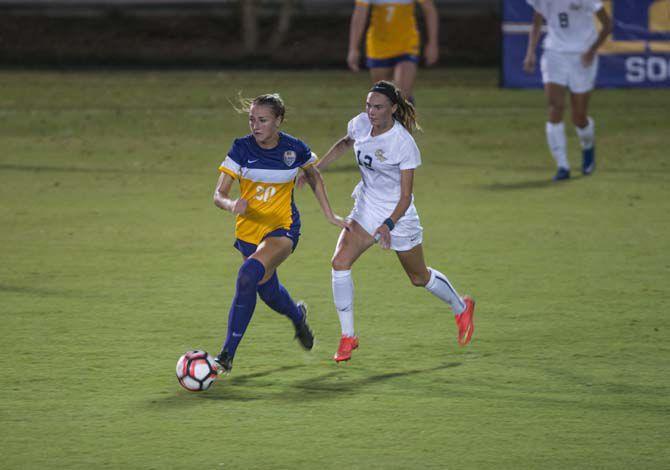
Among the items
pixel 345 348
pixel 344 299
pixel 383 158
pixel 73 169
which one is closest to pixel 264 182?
pixel 383 158

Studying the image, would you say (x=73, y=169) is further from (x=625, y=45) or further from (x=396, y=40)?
(x=625, y=45)

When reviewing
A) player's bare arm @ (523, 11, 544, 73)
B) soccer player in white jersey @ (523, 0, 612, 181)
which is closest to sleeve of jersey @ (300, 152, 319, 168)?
soccer player in white jersey @ (523, 0, 612, 181)

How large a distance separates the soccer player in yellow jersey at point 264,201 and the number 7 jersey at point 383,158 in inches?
11.6

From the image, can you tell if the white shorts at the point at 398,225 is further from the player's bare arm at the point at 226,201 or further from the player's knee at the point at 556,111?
the player's knee at the point at 556,111

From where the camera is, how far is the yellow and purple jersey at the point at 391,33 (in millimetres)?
14227

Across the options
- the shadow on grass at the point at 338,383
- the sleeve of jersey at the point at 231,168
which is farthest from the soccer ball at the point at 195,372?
the sleeve of jersey at the point at 231,168

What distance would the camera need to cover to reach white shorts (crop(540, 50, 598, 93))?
13.1 m

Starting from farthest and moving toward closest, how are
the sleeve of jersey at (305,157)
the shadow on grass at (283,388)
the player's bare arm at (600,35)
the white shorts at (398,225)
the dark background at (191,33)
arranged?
the dark background at (191,33)
the player's bare arm at (600,35)
the white shorts at (398,225)
the sleeve of jersey at (305,157)
the shadow on grass at (283,388)

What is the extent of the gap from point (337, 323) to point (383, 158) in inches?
52.3

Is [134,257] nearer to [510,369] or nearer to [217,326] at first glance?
[217,326]

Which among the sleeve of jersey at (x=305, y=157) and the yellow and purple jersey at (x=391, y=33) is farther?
the yellow and purple jersey at (x=391, y=33)

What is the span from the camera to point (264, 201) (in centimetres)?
657

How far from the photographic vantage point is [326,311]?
7859 millimetres

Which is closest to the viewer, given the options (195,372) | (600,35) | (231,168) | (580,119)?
(195,372)
